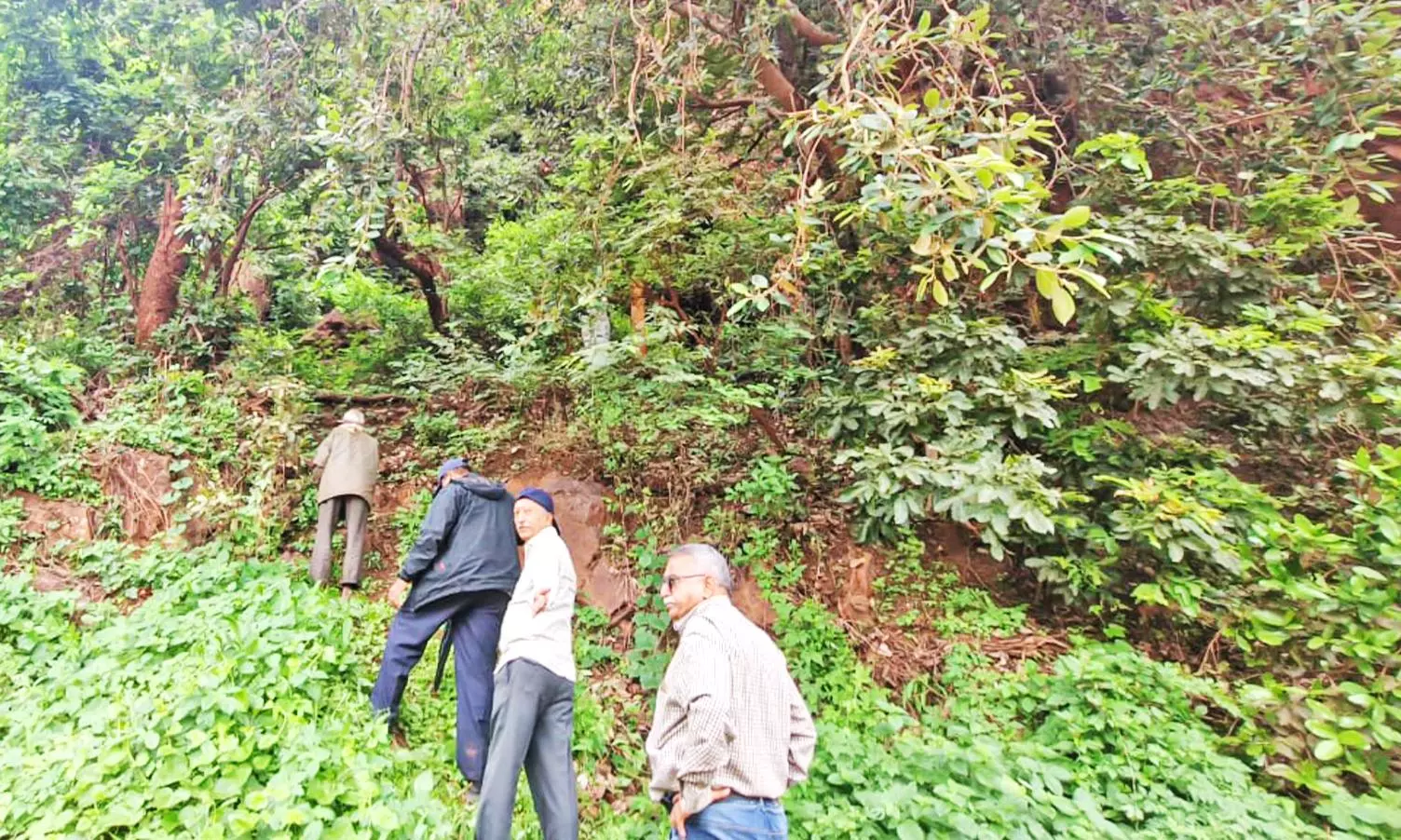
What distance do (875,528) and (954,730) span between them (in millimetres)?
1244

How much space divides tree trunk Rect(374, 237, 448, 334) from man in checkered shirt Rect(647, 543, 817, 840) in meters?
6.37

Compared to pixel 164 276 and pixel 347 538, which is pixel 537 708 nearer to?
pixel 347 538

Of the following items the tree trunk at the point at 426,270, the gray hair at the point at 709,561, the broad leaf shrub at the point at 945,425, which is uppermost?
the tree trunk at the point at 426,270

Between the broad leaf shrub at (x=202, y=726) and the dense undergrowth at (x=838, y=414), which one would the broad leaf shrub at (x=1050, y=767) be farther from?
the broad leaf shrub at (x=202, y=726)

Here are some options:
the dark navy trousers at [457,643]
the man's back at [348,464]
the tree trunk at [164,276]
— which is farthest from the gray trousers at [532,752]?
the tree trunk at [164,276]

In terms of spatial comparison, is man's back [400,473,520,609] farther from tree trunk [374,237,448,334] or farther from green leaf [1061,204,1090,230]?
tree trunk [374,237,448,334]

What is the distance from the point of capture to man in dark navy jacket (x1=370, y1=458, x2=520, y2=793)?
3.22m

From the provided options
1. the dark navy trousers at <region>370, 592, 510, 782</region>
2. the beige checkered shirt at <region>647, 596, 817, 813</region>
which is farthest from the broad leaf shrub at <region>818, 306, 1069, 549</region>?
the dark navy trousers at <region>370, 592, 510, 782</region>

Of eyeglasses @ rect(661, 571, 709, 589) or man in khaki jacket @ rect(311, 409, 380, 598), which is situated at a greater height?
eyeglasses @ rect(661, 571, 709, 589)

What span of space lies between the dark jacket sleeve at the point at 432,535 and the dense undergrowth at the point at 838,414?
0.70 m

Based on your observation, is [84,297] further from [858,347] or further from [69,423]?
[858,347]

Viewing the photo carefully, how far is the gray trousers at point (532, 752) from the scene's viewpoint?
2.61 metres

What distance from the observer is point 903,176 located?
8.79 ft

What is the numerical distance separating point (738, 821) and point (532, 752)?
1.25m
